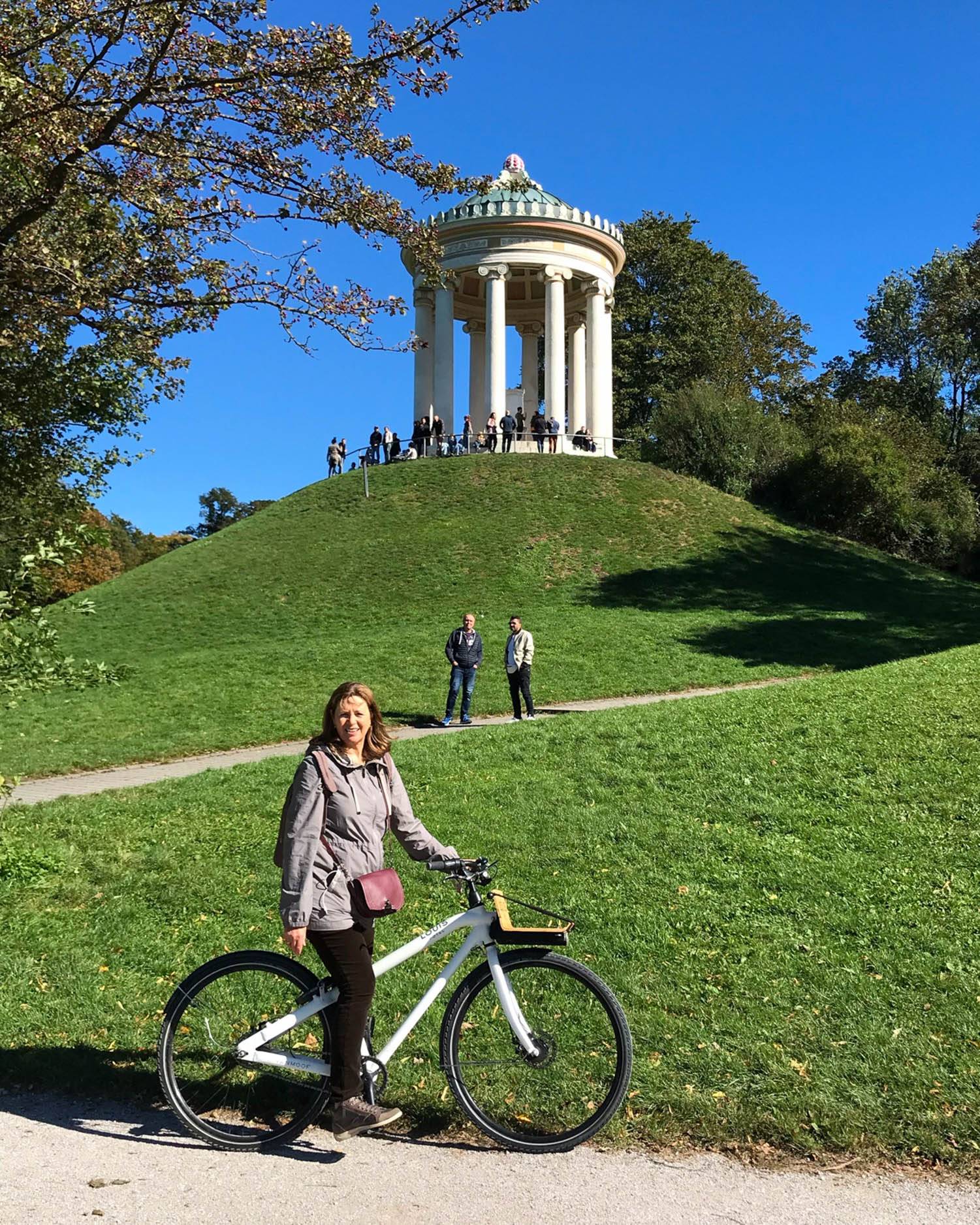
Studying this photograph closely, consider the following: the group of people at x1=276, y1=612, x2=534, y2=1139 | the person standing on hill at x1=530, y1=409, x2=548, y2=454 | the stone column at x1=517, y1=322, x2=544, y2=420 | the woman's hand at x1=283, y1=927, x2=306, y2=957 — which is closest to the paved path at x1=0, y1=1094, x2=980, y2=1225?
the group of people at x1=276, y1=612, x2=534, y2=1139

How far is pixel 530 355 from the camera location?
53031 mm

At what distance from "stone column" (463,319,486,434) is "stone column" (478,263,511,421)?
5.39 m

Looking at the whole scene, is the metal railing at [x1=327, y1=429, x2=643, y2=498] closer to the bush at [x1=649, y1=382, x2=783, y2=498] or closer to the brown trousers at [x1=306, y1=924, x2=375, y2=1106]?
the bush at [x1=649, y1=382, x2=783, y2=498]

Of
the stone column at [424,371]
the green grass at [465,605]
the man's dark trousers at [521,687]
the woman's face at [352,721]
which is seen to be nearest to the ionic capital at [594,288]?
the stone column at [424,371]

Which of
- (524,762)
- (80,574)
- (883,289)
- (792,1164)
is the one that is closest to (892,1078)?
(792,1164)

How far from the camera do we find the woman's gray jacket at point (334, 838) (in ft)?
12.9

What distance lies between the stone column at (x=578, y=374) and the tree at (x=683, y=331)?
7597 mm

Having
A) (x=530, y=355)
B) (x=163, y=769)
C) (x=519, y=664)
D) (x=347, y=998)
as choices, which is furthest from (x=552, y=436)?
(x=347, y=998)

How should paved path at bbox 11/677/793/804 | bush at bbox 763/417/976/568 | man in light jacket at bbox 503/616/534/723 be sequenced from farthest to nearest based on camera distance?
bush at bbox 763/417/976/568
man in light jacket at bbox 503/616/534/723
paved path at bbox 11/677/793/804

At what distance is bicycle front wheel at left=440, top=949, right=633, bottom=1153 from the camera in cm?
405

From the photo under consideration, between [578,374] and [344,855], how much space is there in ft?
148

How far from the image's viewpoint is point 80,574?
61.7 meters

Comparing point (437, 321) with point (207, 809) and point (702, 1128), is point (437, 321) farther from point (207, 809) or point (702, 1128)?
point (702, 1128)

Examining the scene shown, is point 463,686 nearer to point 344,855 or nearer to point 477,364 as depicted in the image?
A: point 344,855
